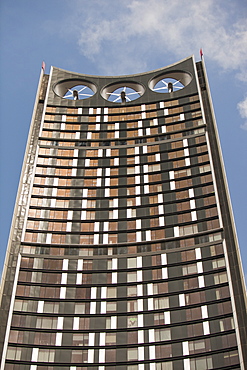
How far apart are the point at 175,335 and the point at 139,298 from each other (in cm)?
863

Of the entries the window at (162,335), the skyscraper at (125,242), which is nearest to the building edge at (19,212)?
the skyscraper at (125,242)

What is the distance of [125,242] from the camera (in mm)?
86750

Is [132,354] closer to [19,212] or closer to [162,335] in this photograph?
[162,335]

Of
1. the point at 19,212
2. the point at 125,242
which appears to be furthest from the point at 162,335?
the point at 19,212

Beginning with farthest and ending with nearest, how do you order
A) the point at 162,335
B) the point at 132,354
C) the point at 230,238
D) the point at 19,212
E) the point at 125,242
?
the point at 19,212 → the point at 125,242 → the point at 230,238 → the point at 162,335 → the point at 132,354

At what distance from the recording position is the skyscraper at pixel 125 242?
7306 centimetres

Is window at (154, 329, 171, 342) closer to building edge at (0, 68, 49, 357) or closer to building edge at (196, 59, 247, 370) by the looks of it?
building edge at (196, 59, 247, 370)

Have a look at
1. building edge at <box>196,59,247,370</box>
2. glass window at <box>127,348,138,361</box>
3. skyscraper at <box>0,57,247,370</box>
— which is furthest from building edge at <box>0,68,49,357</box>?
building edge at <box>196,59,247,370</box>

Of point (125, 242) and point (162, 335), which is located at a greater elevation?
point (125, 242)

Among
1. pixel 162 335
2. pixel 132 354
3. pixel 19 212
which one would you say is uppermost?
pixel 19 212

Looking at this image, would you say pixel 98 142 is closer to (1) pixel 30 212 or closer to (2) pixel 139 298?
(1) pixel 30 212

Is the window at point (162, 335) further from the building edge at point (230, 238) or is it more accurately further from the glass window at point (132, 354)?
the building edge at point (230, 238)

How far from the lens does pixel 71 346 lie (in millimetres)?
74312

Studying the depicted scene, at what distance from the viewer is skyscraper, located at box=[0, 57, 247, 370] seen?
73.1 meters
